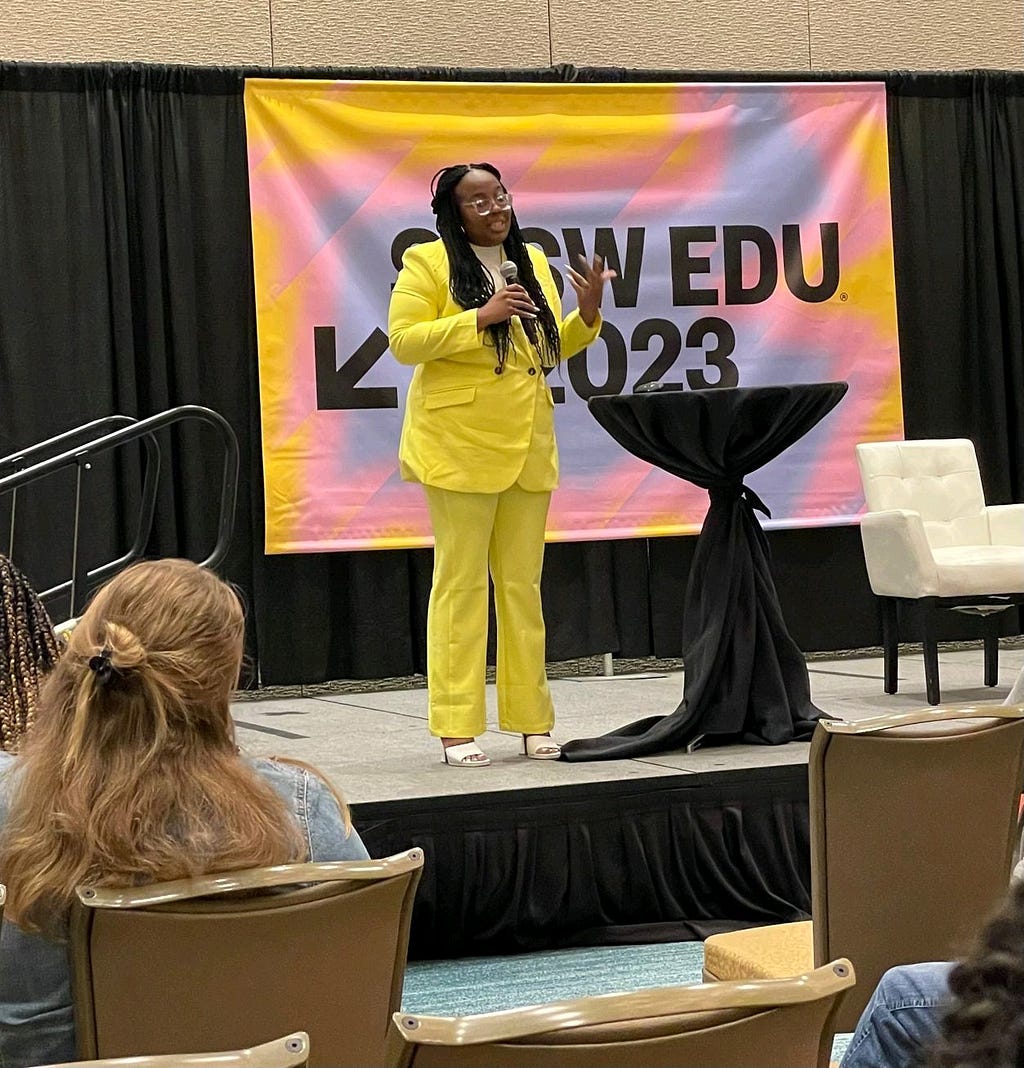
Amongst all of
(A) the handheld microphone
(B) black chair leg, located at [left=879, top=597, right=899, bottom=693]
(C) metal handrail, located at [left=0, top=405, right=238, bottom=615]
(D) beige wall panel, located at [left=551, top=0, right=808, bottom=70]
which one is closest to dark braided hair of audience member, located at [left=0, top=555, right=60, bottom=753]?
(A) the handheld microphone

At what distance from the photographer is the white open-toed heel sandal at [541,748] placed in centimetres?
379

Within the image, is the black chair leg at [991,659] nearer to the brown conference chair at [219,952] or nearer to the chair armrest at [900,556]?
the chair armrest at [900,556]

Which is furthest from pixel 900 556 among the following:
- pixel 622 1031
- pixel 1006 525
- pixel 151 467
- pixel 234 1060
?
pixel 234 1060

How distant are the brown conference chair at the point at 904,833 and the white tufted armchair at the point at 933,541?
8.54 ft

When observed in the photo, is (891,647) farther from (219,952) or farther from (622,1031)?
(622,1031)

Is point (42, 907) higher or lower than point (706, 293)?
lower

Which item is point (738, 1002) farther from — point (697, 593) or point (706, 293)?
point (706, 293)

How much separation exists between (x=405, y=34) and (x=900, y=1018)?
17.4 feet

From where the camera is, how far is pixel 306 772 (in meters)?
1.70

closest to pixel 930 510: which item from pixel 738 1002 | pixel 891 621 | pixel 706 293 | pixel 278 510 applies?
pixel 891 621

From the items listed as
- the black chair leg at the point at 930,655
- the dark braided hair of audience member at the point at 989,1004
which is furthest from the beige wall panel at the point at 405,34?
the dark braided hair of audience member at the point at 989,1004

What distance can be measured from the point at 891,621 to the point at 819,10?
279cm

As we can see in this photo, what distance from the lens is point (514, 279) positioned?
370 centimetres

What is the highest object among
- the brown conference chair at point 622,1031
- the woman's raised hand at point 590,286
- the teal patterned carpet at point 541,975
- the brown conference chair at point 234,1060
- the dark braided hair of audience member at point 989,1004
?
the woman's raised hand at point 590,286
